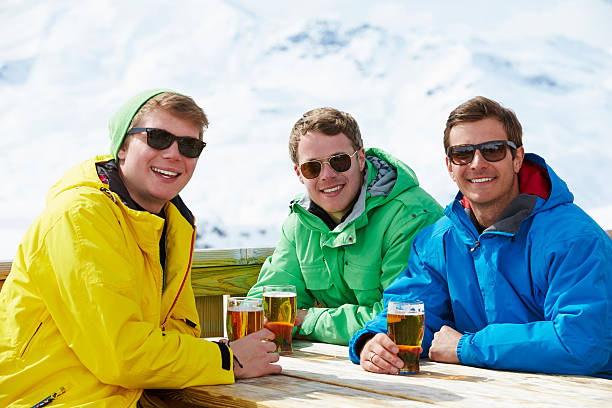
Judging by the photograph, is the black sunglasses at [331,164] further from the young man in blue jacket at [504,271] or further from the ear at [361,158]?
the young man in blue jacket at [504,271]

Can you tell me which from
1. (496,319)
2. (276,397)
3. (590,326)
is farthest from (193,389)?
(590,326)

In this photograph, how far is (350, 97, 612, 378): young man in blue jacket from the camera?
233cm

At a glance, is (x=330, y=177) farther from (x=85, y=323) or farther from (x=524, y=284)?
Answer: (x=85, y=323)

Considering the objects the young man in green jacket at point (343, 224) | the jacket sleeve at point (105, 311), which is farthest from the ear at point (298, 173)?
the jacket sleeve at point (105, 311)

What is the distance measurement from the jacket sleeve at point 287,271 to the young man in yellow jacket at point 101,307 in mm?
911

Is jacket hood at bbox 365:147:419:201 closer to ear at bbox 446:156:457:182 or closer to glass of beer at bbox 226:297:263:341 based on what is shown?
ear at bbox 446:156:457:182

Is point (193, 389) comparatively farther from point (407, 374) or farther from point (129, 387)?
point (407, 374)

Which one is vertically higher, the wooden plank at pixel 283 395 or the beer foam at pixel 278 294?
the beer foam at pixel 278 294

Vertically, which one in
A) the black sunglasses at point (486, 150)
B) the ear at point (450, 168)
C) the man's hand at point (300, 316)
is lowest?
the man's hand at point (300, 316)

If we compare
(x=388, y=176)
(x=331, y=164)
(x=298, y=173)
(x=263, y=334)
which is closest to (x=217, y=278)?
(x=298, y=173)

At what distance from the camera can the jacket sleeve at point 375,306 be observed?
307 centimetres

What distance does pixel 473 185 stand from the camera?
2715 mm

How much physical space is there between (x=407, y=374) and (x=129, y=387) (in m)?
0.95

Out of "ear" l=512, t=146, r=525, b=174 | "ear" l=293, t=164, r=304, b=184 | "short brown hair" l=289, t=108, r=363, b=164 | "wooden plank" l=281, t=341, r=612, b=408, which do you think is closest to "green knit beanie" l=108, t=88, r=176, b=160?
"short brown hair" l=289, t=108, r=363, b=164
